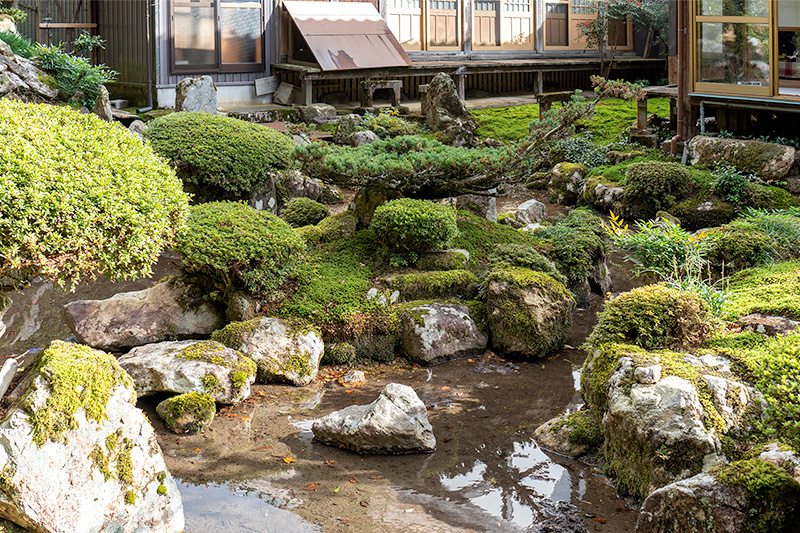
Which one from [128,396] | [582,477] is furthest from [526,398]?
[128,396]

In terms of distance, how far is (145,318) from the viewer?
778 centimetres

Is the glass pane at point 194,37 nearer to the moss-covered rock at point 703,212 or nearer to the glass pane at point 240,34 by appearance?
the glass pane at point 240,34

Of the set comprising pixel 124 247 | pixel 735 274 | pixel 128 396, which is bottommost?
pixel 128 396

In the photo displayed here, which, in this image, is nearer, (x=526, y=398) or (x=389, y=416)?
(x=389, y=416)

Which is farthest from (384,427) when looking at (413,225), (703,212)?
(703,212)

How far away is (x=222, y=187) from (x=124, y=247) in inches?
235

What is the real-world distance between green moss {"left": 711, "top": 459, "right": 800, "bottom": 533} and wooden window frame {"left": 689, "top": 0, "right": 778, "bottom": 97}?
33.1ft

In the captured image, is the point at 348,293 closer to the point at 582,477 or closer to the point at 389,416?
the point at 389,416

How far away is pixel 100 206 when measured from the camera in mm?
4629

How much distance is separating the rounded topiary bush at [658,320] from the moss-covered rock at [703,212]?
6.62 m

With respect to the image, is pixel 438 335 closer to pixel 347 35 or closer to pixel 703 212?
pixel 703 212

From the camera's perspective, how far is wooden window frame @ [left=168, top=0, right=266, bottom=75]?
54.2 ft

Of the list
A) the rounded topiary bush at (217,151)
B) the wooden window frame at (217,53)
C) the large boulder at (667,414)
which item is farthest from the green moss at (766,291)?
the wooden window frame at (217,53)

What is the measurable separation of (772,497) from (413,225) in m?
4.86
